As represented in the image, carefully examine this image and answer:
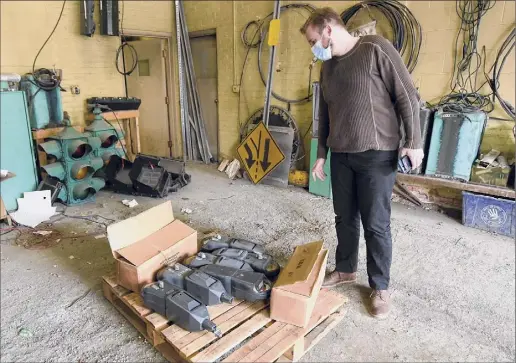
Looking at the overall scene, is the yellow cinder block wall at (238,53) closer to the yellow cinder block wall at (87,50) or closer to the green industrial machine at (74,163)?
the yellow cinder block wall at (87,50)

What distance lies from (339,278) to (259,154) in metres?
2.10

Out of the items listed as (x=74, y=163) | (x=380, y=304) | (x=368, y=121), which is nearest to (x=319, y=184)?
(x=380, y=304)

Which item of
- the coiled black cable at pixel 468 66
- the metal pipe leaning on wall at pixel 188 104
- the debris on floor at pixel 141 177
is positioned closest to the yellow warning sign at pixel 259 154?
the debris on floor at pixel 141 177

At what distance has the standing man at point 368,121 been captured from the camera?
1680mm

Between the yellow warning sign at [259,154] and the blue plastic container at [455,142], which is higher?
the blue plastic container at [455,142]

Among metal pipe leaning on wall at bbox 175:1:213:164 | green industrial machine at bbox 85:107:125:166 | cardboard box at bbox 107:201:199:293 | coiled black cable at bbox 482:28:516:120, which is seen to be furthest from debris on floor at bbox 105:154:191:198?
coiled black cable at bbox 482:28:516:120

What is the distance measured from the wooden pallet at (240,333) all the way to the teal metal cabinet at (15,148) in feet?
6.08

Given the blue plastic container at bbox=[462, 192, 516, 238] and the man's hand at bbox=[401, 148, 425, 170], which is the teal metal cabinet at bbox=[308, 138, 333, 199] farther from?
the man's hand at bbox=[401, 148, 425, 170]

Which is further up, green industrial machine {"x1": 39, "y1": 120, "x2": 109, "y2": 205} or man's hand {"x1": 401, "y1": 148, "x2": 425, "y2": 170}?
man's hand {"x1": 401, "y1": 148, "x2": 425, "y2": 170}

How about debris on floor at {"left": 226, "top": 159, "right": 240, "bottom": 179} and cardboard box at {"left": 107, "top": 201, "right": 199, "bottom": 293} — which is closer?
cardboard box at {"left": 107, "top": 201, "right": 199, "bottom": 293}

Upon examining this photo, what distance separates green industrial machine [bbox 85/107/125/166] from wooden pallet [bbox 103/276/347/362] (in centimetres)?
221

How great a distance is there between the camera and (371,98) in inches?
67.6

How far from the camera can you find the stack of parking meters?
1562mm

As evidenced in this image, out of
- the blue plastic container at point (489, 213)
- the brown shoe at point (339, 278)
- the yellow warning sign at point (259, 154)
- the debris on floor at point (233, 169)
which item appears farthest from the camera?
the debris on floor at point (233, 169)
